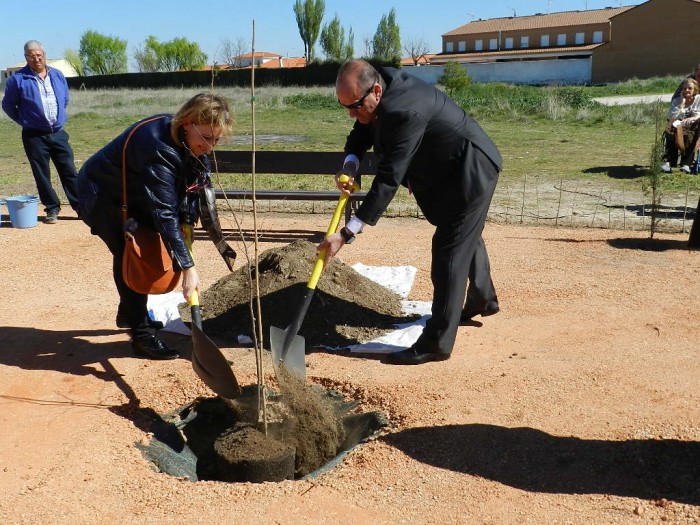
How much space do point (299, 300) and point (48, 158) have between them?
5237 mm

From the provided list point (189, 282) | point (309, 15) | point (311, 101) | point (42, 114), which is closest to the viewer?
point (189, 282)

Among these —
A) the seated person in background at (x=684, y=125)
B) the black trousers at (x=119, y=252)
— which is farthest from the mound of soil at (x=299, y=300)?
the seated person in background at (x=684, y=125)

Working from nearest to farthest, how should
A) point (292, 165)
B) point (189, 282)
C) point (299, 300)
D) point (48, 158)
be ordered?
point (189, 282) → point (299, 300) → point (48, 158) → point (292, 165)

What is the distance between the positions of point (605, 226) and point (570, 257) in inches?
68.5

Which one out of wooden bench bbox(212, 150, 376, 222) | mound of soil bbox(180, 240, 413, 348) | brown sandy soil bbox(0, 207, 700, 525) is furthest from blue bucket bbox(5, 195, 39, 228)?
mound of soil bbox(180, 240, 413, 348)

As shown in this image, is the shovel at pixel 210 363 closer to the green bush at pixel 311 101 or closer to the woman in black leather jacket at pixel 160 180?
the woman in black leather jacket at pixel 160 180

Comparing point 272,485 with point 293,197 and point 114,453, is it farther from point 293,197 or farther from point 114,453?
point 293,197

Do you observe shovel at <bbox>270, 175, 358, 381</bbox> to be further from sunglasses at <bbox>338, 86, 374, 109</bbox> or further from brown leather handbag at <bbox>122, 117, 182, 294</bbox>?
brown leather handbag at <bbox>122, 117, 182, 294</bbox>

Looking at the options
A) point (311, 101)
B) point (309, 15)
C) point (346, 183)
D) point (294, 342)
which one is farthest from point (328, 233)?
point (309, 15)

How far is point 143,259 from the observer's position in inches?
172

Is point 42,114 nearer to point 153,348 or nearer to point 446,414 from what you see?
point 153,348

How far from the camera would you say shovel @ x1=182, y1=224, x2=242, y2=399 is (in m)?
3.91

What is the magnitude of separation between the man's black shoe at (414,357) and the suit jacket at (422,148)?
2.71 ft

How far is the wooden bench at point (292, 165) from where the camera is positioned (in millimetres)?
8891
